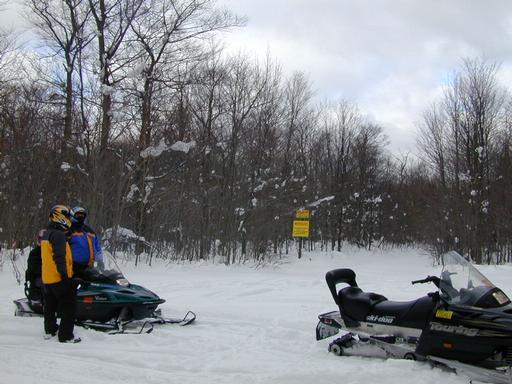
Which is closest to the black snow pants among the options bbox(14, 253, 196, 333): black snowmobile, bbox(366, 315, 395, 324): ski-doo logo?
bbox(14, 253, 196, 333): black snowmobile

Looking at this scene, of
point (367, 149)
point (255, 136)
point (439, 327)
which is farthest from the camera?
point (367, 149)

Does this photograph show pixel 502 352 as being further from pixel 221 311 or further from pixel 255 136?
pixel 255 136

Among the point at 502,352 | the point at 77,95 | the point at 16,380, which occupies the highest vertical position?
the point at 77,95

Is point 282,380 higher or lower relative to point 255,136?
lower

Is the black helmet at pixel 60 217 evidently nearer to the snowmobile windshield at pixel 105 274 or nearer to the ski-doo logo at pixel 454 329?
the snowmobile windshield at pixel 105 274

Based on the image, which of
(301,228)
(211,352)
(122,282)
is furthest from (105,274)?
(301,228)

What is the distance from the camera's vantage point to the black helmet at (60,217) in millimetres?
5996

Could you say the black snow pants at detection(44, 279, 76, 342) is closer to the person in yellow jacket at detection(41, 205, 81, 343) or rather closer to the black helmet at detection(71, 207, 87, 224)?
the person in yellow jacket at detection(41, 205, 81, 343)

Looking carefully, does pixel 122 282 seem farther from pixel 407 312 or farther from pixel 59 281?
pixel 407 312

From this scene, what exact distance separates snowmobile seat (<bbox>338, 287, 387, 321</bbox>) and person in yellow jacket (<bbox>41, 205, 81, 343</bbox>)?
302 cm

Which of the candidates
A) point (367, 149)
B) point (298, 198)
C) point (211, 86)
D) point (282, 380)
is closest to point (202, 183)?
point (211, 86)

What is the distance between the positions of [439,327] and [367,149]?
31.7m

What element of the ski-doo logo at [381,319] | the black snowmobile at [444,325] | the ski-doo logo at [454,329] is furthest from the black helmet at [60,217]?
the ski-doo logo at [454,329]

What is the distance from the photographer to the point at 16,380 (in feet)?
13.9
